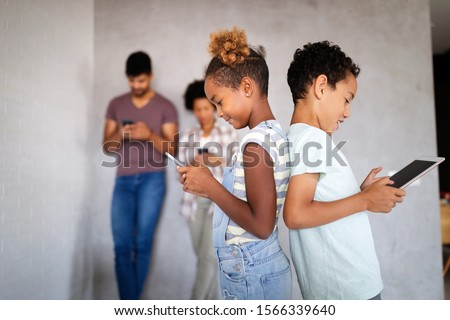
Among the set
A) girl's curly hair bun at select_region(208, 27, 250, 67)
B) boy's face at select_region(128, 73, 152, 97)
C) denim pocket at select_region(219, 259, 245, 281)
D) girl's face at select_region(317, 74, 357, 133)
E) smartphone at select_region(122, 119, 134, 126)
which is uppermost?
boy's face at select_region(128, 73, 152, 97)

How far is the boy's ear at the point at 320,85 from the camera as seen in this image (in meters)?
1.04

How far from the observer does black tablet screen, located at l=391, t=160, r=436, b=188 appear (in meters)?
1.03

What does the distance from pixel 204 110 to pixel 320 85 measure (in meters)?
1.41

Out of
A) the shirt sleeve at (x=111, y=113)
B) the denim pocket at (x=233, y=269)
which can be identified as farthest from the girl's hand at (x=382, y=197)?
the shirt sleeve at (x=111, y=113)

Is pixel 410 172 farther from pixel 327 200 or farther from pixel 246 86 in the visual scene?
pixel 246 86

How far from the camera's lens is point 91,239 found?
256cm

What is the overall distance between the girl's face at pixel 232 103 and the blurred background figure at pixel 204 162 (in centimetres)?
126

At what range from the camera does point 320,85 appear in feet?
3.43

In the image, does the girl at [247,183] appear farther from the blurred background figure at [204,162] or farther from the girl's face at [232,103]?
the blurred background figure at [204,162]

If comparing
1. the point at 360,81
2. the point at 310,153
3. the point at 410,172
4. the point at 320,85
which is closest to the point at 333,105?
the point at 320,85

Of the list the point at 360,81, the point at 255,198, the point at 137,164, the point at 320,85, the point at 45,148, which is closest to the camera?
the point at 255,198

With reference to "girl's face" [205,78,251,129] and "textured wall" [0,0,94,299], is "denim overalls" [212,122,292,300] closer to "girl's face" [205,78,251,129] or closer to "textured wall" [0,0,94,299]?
"girl's face" [205,78,251,129]

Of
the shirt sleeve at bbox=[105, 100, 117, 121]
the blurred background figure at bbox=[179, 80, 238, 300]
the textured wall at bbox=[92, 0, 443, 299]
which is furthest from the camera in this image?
the shirt sleeve at bbox=[105, 100, 117, 121]

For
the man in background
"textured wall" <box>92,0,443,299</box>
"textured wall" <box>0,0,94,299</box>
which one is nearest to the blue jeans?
the man in background
